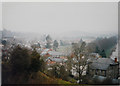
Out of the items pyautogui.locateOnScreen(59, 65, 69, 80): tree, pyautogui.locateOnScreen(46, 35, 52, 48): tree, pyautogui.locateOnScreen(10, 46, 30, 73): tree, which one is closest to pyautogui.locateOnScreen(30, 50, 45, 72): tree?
pyautogui.locateOnScreen(10, 46, 30, 73): tree

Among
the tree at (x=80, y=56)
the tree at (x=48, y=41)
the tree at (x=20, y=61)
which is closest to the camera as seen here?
the tree at (x=20, y=61)

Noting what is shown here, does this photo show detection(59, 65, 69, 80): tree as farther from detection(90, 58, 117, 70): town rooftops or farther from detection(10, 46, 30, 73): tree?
detection(10, 46, 30, 73): tree

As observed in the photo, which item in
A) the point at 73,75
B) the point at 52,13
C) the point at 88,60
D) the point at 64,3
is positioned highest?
the point at 64,3

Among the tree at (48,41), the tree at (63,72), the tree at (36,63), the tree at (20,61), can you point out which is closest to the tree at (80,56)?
the tree at (63,72)

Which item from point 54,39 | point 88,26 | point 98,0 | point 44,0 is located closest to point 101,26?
point 88,26

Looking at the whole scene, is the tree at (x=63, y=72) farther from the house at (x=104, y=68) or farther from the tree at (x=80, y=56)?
the house at (x=104, y=68)

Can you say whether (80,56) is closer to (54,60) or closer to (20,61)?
(54,60)

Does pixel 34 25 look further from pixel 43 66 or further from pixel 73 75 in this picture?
pixel 73 75
